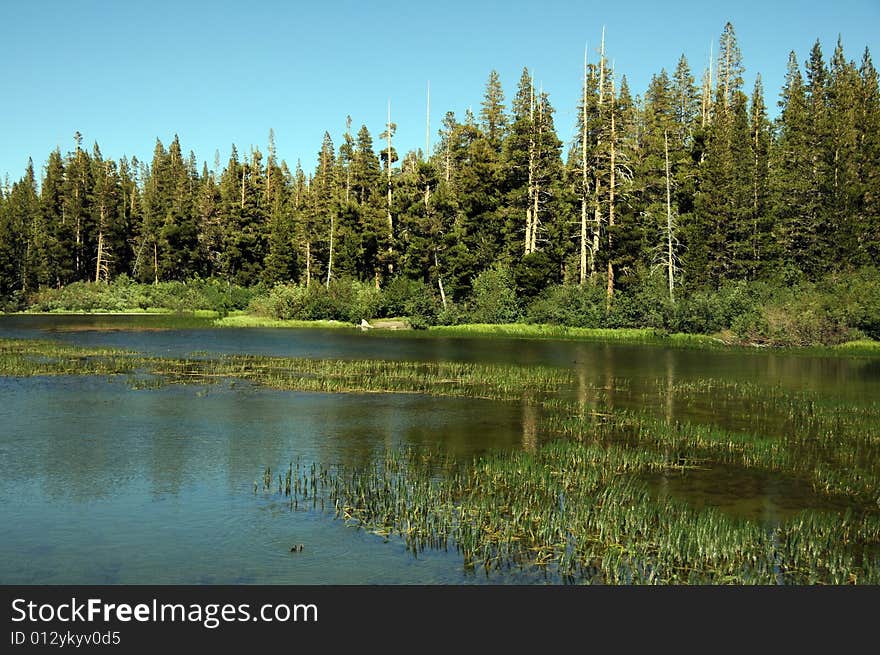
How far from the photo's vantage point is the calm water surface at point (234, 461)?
38.0 ft

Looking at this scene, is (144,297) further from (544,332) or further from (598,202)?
(598,202)

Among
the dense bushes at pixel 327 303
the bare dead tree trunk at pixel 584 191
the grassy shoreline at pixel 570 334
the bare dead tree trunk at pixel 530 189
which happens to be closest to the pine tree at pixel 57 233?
the grassy shoreline at pixel 570 334

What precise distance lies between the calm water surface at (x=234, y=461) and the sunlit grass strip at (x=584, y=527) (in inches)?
28.8

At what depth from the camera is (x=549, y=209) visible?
73125 mm

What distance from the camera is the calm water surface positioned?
11586mm

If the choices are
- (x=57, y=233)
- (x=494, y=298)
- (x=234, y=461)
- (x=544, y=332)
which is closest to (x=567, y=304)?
(x=544, y=332)

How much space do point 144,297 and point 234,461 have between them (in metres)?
84.4

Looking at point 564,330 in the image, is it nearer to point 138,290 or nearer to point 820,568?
point 820,568

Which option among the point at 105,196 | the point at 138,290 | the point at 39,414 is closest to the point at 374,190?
the point at 138,290

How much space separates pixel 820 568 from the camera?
11.4 metres

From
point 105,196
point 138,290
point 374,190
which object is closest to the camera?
point 374,190

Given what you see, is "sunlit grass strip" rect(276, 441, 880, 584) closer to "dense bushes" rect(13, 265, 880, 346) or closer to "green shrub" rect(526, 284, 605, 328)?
"dense bushes" rect(13, 265, 880, 346)
